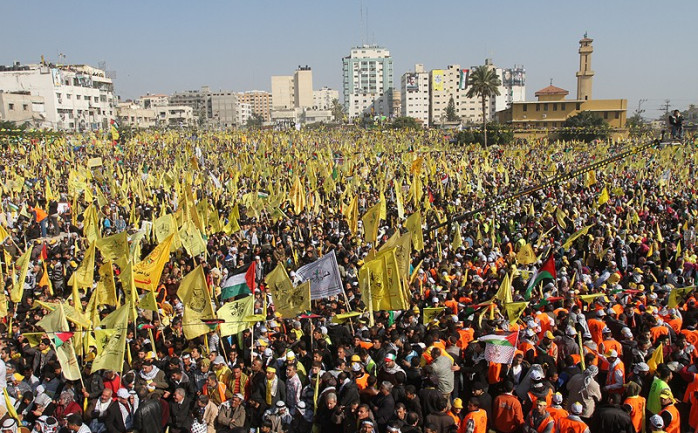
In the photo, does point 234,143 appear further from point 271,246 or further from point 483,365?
point 483,365

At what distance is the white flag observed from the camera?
29.7ft

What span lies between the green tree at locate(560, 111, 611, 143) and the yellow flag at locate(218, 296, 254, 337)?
5644 cm

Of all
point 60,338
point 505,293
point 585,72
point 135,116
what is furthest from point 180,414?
point 135,116

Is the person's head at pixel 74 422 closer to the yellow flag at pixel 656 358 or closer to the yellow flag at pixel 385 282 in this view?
the yellow flag at pixel 385 282

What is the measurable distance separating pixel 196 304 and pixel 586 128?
60114mm

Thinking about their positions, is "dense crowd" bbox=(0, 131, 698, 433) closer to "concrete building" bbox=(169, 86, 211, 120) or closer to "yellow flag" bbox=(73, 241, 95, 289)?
"yellow flag" bbox=(73, 241, 95, 289)

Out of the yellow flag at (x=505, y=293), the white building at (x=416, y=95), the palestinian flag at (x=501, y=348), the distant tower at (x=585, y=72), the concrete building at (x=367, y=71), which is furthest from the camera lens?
the concrete building at (x=367, y=71)

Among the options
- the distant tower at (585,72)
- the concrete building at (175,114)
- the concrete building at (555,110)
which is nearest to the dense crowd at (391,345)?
the concrete building at (555,110)

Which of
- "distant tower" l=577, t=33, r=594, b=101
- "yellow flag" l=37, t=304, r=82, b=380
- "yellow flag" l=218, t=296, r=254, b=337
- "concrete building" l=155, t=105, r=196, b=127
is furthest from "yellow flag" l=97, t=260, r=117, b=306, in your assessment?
"concrete building" l=155, t=105, r=196, b=127

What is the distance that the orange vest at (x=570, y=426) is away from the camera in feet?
18.1

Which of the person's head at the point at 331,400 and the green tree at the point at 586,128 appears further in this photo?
the green tree at the point at 586,128

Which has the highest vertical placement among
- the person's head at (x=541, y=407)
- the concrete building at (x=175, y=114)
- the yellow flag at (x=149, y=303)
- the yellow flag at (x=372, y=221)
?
the concrete building at (x=175, y=114)

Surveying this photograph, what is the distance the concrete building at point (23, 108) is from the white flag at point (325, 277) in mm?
65090

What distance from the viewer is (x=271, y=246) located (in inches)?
588
